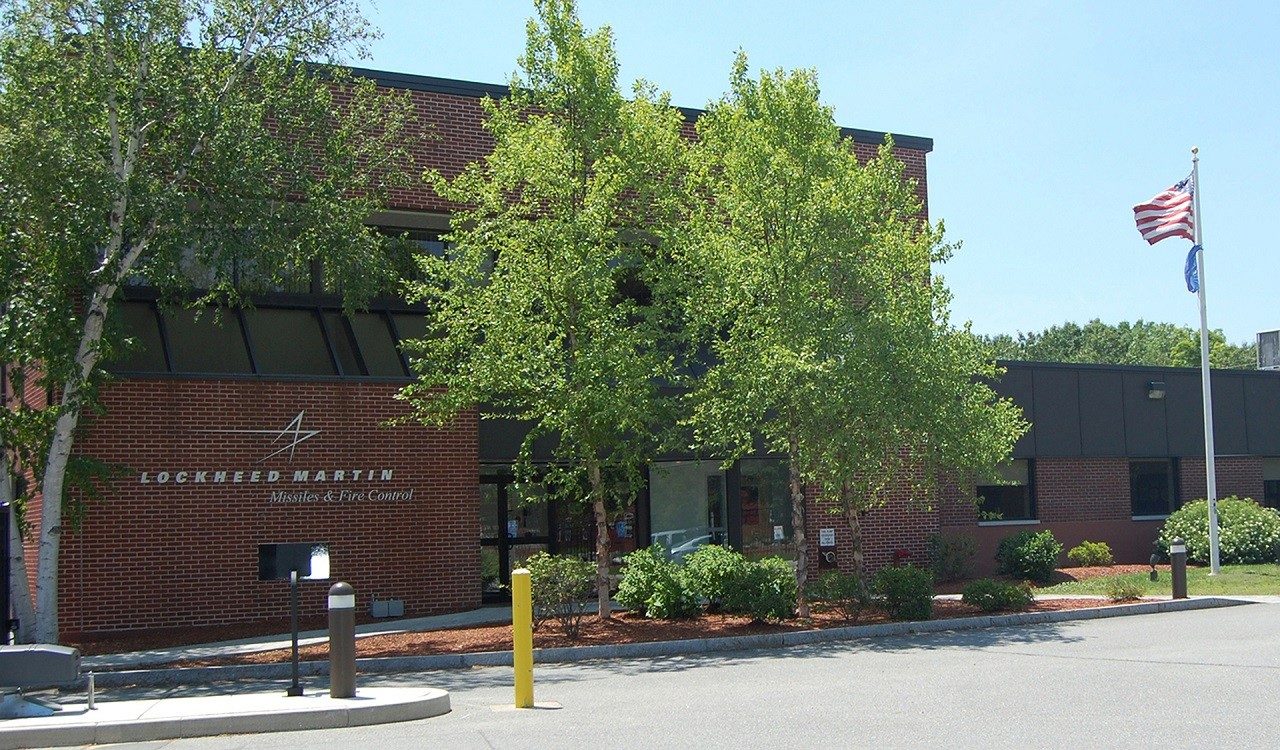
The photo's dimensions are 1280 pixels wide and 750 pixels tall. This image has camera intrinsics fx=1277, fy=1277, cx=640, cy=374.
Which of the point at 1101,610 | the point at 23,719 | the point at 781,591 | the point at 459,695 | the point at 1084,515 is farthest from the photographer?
the point at 1084,515

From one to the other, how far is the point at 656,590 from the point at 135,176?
8765mm

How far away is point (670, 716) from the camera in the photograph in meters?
10.6

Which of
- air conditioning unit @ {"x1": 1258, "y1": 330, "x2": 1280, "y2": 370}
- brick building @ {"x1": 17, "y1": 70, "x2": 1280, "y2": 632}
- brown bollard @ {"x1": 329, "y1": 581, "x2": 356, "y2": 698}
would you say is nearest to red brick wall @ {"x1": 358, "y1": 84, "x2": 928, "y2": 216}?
brick building @ {"x1": 17, "y1": 70, "x2": 1280, "y2": 632}

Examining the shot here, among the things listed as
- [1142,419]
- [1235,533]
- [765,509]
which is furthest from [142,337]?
[1235,533]

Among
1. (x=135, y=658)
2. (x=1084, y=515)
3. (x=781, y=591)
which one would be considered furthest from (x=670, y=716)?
(x=1084, y=515)

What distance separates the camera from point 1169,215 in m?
24.3

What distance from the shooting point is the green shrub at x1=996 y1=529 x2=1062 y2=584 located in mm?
24203

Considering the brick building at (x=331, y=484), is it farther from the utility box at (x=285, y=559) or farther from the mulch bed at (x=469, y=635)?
the utility box at (x=285, y=559)

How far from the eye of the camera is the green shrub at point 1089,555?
26.4 m

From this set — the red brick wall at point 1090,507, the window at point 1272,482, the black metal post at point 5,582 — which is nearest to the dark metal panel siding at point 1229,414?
the window at point 1272,482

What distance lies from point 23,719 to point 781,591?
9.71 meters

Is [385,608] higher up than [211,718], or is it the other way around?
[211,718]

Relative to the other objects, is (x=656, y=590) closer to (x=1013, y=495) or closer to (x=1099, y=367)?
(x=1013, y=495)

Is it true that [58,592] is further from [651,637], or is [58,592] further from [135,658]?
[651,637]
